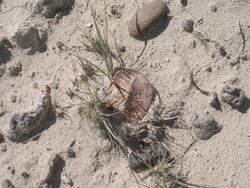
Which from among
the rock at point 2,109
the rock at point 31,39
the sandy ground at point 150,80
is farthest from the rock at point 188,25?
the rock at point 2,109

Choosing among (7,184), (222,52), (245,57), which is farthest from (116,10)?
(7,184)

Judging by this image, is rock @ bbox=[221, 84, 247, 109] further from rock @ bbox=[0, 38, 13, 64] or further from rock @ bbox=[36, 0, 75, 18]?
rock @ bbox=[0, 38, 13, 64]

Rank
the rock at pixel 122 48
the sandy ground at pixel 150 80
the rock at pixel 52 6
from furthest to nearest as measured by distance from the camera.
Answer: the rock at pixel 52 6
the rock at pixel 122 48
the sandy ground at pixel 150 80

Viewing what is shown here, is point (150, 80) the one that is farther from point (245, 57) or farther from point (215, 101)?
point (245, 57)

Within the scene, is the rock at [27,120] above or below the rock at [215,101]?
above

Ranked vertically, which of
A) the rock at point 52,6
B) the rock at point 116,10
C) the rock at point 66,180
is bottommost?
the rock at point 66,180

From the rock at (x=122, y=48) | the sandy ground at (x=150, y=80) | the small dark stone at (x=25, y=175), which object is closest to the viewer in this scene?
the sandy ground at (x=150, y=80)

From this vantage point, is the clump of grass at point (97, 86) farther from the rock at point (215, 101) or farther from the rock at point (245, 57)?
the rock at point (245, 57)
